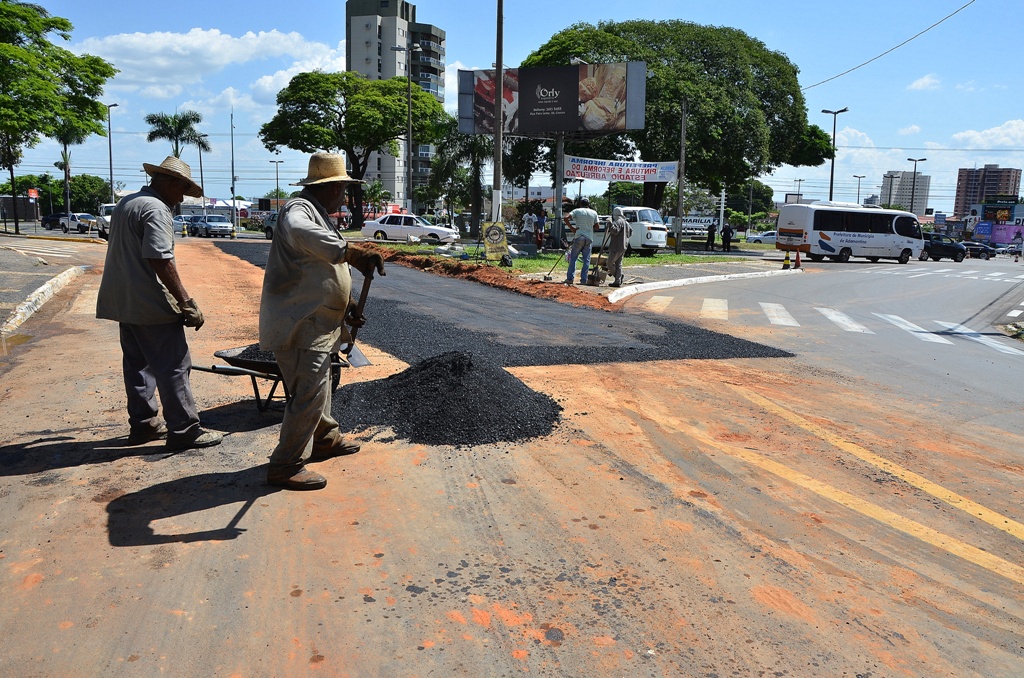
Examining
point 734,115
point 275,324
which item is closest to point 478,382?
point 275,324

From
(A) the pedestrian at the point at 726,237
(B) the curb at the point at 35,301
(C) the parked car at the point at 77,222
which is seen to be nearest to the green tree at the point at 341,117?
(C) the parked car at the point at 77,222

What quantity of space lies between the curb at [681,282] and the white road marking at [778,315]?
2.74 m

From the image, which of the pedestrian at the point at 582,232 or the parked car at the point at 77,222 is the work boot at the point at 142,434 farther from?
the parked car at the point at 77,222

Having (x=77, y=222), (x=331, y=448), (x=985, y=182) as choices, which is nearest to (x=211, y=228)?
(x=77, y=222)

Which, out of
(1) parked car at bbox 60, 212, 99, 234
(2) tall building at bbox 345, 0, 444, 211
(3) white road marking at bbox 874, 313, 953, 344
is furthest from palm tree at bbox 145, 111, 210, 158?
(3) white road marking at bbox 874, 313, 953, 344

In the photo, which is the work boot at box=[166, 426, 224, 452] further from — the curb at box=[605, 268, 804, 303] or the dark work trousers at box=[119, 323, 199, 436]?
the curb at box=[605, 268, 804, 303]

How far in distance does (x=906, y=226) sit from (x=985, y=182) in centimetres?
15735

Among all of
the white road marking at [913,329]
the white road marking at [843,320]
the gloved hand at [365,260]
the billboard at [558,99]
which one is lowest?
the white road marking at [913,329]

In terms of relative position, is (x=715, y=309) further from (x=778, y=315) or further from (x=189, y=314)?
(x=189, y=314)

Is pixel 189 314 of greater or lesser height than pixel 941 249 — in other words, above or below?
below

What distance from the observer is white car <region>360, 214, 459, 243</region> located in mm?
39375

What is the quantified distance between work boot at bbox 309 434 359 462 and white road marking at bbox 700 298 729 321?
9.30 m

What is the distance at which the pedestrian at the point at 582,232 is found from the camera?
16.4m

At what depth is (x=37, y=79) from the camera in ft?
105
